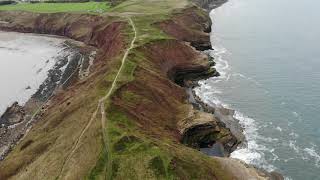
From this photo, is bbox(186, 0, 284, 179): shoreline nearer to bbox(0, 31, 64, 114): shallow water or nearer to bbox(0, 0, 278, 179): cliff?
bbox(0, 0, 278, 179): cliff

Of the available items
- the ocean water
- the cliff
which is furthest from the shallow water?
the ocean water

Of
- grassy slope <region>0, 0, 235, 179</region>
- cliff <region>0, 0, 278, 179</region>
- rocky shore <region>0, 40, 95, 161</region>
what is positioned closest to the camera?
grassy slope <region>0, 0, 235, 179</region>

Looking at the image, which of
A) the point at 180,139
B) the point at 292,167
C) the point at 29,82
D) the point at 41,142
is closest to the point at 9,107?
the point at 29,82

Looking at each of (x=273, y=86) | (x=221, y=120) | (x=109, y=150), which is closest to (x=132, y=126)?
(x=109, y=150)

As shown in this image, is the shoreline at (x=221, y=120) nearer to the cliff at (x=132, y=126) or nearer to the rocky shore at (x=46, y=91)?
the cliff at (x=132, y=126)

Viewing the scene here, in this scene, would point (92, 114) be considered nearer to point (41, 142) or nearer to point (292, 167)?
point (41, 142)

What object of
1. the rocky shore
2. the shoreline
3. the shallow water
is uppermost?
the shoreline
